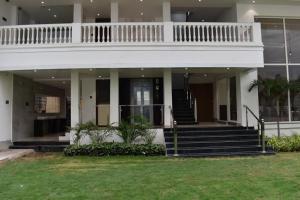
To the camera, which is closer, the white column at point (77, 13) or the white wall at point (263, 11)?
the white column at point (77, 13)

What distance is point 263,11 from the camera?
45.3 ft

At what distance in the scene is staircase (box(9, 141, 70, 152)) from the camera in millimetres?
12484

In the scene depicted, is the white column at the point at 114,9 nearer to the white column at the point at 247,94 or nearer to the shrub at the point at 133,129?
the shrub at the point at 133,129

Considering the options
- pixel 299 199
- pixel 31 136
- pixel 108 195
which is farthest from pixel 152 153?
pixel 31 136

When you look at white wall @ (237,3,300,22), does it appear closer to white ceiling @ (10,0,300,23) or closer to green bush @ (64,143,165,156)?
white ceiling @ (10,0,300,23)

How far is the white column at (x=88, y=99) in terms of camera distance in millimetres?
15031

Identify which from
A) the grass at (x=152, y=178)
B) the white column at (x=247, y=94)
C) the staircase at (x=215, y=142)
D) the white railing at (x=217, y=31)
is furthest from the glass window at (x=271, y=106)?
the grass at (x=152, y=178)

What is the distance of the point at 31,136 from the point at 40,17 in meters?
6.08

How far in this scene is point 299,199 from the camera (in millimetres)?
5598

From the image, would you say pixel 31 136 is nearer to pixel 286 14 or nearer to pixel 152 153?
pixel 152 153

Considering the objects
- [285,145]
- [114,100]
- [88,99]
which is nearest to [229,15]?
[285,145]

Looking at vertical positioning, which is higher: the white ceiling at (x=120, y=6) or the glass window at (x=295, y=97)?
the white ceiling at (x=120, y=6)

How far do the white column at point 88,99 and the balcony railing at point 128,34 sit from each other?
10.0 ft

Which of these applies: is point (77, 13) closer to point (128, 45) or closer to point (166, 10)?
point (128, 45)
